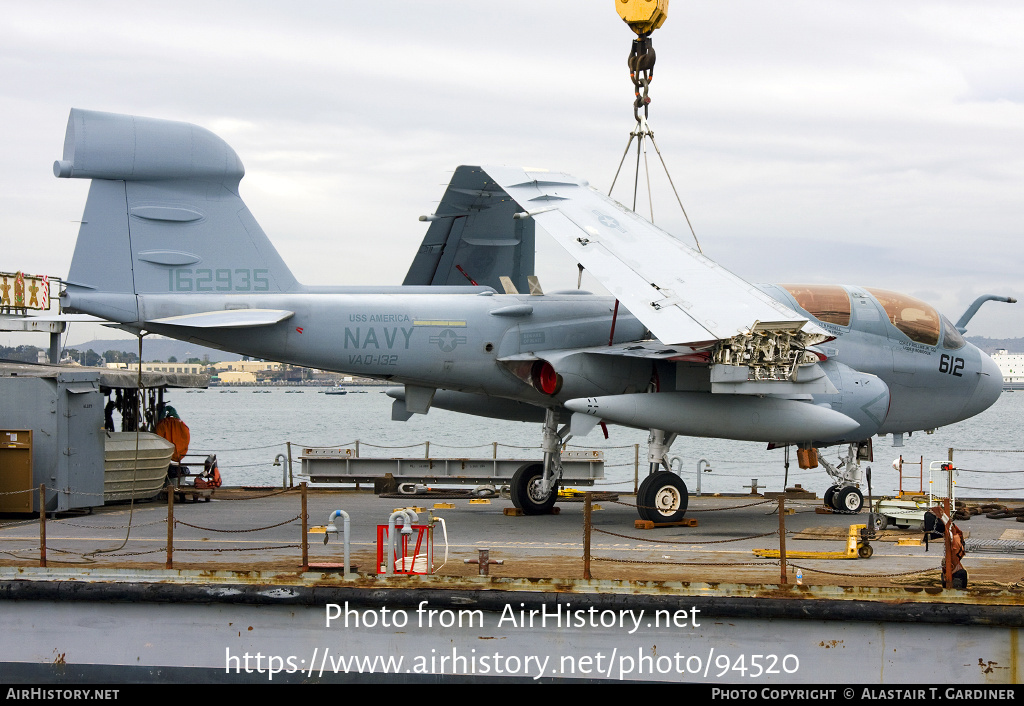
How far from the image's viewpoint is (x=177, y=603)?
930cm

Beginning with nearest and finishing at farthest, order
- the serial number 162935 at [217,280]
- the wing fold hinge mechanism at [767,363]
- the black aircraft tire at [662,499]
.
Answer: the wing fold hinge mechanism at [767,363]
the serial number 162935 at [217,280]
the black aircraft tire at [662,499]

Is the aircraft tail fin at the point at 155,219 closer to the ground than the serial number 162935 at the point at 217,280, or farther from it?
farther from it

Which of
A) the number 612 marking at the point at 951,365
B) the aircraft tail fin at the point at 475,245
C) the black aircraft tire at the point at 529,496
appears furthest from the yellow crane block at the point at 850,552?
the aircraft tail fin at the point at 475,245

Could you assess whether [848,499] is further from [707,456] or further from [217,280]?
[707,456]

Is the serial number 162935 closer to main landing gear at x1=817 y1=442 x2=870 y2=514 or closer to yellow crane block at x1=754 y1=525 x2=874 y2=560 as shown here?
yellow crane block at x1=754 y1=525 x2=874 y2=560

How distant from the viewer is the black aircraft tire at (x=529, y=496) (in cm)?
1620

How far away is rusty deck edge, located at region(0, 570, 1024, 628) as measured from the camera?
868 centimetres

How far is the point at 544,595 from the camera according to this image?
9.06 meters

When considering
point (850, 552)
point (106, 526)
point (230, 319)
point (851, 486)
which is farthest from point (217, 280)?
point (851, 486)

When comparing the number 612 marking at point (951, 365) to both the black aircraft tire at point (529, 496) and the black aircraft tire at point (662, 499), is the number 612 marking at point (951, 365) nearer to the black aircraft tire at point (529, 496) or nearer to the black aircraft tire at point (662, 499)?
the black aircraft tire at point (662, 499)

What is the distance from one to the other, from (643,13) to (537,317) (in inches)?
190

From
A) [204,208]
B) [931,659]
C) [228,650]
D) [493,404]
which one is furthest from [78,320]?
[931,659]

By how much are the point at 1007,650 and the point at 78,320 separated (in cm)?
1568

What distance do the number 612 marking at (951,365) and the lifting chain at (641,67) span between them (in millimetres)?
6554
